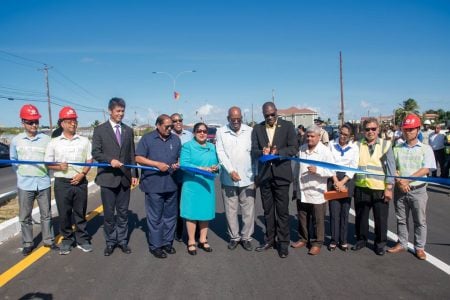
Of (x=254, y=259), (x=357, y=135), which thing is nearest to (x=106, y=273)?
(x=254, y=259)

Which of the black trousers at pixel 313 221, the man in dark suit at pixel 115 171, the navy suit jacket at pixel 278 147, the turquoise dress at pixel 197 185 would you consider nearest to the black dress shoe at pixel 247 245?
the turquoise dress at pixel 197 185

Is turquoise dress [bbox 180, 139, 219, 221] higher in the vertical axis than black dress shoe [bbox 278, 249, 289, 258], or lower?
higher

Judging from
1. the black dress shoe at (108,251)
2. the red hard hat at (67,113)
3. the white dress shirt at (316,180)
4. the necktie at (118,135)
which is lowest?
the black dress shoe at (108,251)

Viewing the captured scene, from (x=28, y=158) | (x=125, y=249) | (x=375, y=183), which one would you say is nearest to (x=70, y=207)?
(x=28, y=158)

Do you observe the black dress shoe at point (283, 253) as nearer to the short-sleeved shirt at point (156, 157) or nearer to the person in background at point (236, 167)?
the person in background at point (236, 167)

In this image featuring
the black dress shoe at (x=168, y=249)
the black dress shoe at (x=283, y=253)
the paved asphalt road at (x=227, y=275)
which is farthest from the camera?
the black dress shoe at (x=168, y=249)

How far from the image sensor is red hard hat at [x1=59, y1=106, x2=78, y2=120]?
4.93 metres

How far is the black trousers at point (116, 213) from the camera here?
198 inches

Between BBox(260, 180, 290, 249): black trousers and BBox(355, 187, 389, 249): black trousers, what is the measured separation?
1016 mm

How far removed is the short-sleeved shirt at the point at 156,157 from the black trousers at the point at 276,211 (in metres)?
1.30

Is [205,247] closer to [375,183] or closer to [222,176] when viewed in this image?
[222,176]

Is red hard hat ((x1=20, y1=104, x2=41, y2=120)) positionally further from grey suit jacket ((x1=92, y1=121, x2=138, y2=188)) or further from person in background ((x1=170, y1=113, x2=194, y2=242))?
person in background ((x1=170, y1=113, x2=194, y2=242))

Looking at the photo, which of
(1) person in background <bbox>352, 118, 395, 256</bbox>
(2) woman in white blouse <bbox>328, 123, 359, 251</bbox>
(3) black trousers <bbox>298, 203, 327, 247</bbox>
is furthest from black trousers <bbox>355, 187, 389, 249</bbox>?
(3) black trousers <bbox>298, 203, 327, 247</bbox>

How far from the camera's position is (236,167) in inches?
200
